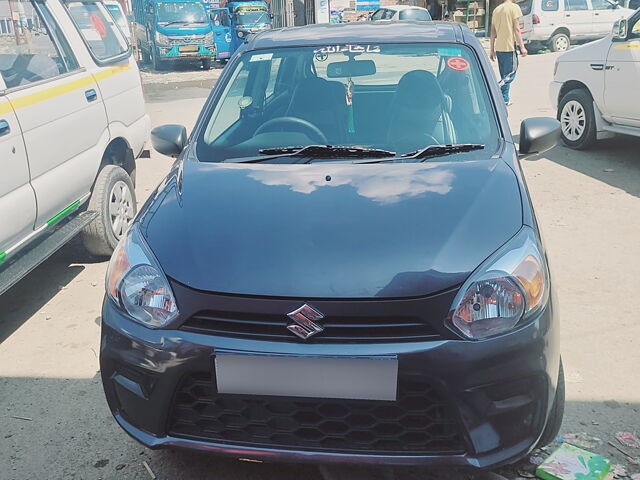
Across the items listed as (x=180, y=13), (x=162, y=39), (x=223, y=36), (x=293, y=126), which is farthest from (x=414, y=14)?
(x=293, y=126)

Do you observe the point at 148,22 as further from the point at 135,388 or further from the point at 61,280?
the point at 135,388

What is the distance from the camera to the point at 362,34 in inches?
147

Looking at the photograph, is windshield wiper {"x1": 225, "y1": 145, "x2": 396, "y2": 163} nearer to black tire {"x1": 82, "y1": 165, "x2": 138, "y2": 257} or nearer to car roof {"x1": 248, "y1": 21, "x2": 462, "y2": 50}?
car roof {"x1": 248, "y1": 21, "x2": 462, "y2": 50}

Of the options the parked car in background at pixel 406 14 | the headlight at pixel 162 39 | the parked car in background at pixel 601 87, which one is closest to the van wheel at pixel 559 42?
the parked car in background at pixel 406 14

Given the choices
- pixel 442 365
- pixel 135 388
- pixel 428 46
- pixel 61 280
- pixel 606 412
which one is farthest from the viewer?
pixel 61 280

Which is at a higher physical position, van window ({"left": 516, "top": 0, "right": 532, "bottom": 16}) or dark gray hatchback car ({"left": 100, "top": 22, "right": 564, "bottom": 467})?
dark gray hatchback car ({"left": 100, "top": 22, "right": 564, "bottom": 467})

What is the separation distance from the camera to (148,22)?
22766 mm

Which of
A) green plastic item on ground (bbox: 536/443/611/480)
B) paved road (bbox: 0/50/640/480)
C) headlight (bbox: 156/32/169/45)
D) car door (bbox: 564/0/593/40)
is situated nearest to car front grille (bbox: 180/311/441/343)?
paved road (bbox: 0/50/640/480)

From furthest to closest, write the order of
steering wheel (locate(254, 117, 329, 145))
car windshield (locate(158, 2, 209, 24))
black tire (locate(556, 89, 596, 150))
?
car windshield (locate(158, 2, 209, 24)) < black tire (locate(556, 89, 596, 150)) < steering wheel (locate(254, 117, 329, 145))

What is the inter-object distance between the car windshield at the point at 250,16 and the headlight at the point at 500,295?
70.4 feet

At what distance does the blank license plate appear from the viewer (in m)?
2.04

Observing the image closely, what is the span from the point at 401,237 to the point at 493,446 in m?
0.74

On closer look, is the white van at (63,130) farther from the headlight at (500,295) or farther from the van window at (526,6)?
the van window at (526,6)

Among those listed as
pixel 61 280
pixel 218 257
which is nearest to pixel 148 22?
pixel 61 280
